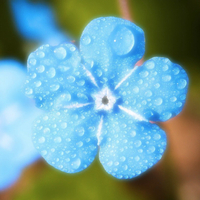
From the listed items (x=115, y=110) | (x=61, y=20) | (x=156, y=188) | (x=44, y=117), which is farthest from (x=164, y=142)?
(x=61, y=20)

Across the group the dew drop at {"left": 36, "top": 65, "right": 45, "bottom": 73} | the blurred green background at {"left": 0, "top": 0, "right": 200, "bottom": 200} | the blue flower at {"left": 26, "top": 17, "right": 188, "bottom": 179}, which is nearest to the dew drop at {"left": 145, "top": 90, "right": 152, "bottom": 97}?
the blue flower at {"left": 26, "top": 17, "right": 188, "bottom": 179}

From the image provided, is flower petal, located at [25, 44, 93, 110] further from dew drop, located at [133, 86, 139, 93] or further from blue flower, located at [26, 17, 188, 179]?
dew drop, located at [133, 86, 139, 93]

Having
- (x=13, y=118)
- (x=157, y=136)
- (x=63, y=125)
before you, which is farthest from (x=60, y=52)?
(x=13, y=118)

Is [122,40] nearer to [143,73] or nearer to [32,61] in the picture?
[143,73]

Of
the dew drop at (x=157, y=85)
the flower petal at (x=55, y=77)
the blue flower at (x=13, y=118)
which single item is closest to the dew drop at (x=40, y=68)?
the flower petal at (x=55, y=77)

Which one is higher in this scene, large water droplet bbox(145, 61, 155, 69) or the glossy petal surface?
the glossy petal surface

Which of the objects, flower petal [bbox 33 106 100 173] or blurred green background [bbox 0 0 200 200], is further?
blurred green background [bbox 0 0 200 200]

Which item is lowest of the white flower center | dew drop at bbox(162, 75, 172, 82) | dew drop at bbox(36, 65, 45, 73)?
the white flower center

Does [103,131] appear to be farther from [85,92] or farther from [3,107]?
[3,107]
